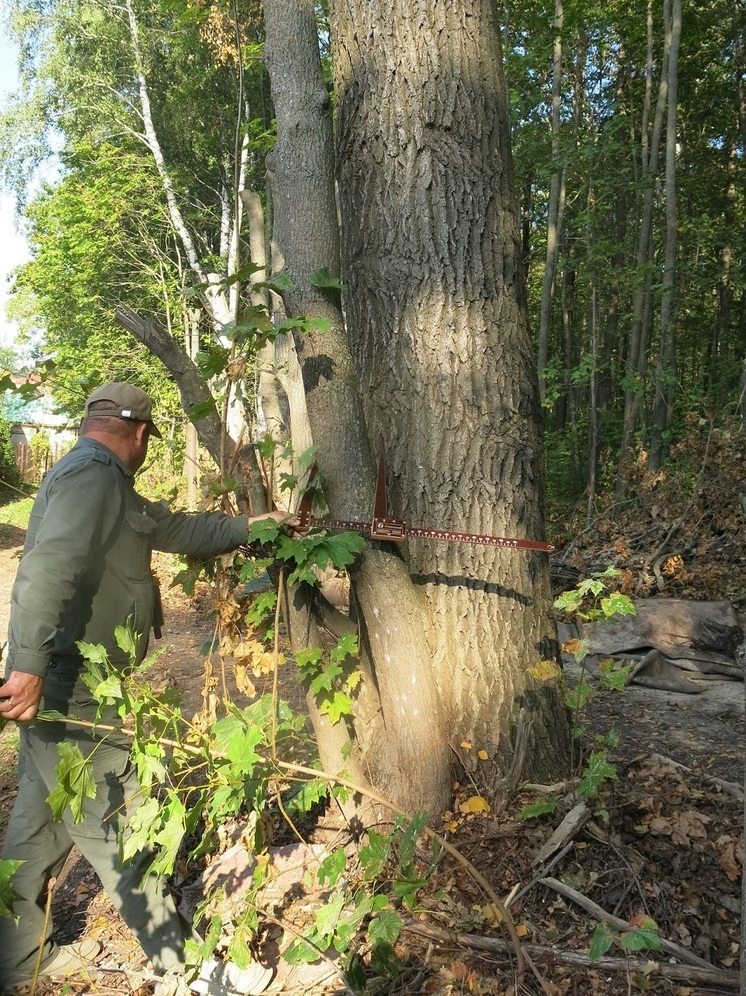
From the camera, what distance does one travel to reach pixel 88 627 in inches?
108

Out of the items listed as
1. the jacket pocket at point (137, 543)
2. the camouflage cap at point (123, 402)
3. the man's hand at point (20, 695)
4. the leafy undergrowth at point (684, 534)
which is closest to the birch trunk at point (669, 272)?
the leafy undergrowth at point (684, 534)

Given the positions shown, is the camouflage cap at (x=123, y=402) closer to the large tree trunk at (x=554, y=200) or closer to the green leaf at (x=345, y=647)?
the green leaf at (x=345, y=647)

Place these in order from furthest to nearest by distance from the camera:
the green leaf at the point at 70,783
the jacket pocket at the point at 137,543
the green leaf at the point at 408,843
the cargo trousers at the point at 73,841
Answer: the jacket pocket at the point at 137,543
the cargo trousers at the point at 73,841
the green leaf at the point at 408,843
the green leaf at the point at 70,783

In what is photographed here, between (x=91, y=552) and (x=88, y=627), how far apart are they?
12.0 inches

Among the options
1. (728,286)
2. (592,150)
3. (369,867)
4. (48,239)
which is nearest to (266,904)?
(369,867)

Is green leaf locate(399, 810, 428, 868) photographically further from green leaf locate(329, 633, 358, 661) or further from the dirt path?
green leaf locate(329, 633, 358, 661)

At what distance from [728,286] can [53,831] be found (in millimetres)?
20257

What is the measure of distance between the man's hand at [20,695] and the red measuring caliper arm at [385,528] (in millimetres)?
1100

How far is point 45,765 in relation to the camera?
2.72m

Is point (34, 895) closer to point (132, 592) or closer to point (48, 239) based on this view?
point (132, 592)

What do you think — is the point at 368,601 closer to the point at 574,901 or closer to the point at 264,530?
the point at 264,530

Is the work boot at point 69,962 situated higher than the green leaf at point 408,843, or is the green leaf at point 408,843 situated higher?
the green leaf at point 408,843

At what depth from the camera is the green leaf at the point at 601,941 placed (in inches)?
A: 87.4

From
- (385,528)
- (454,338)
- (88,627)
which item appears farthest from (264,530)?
(454,338)
